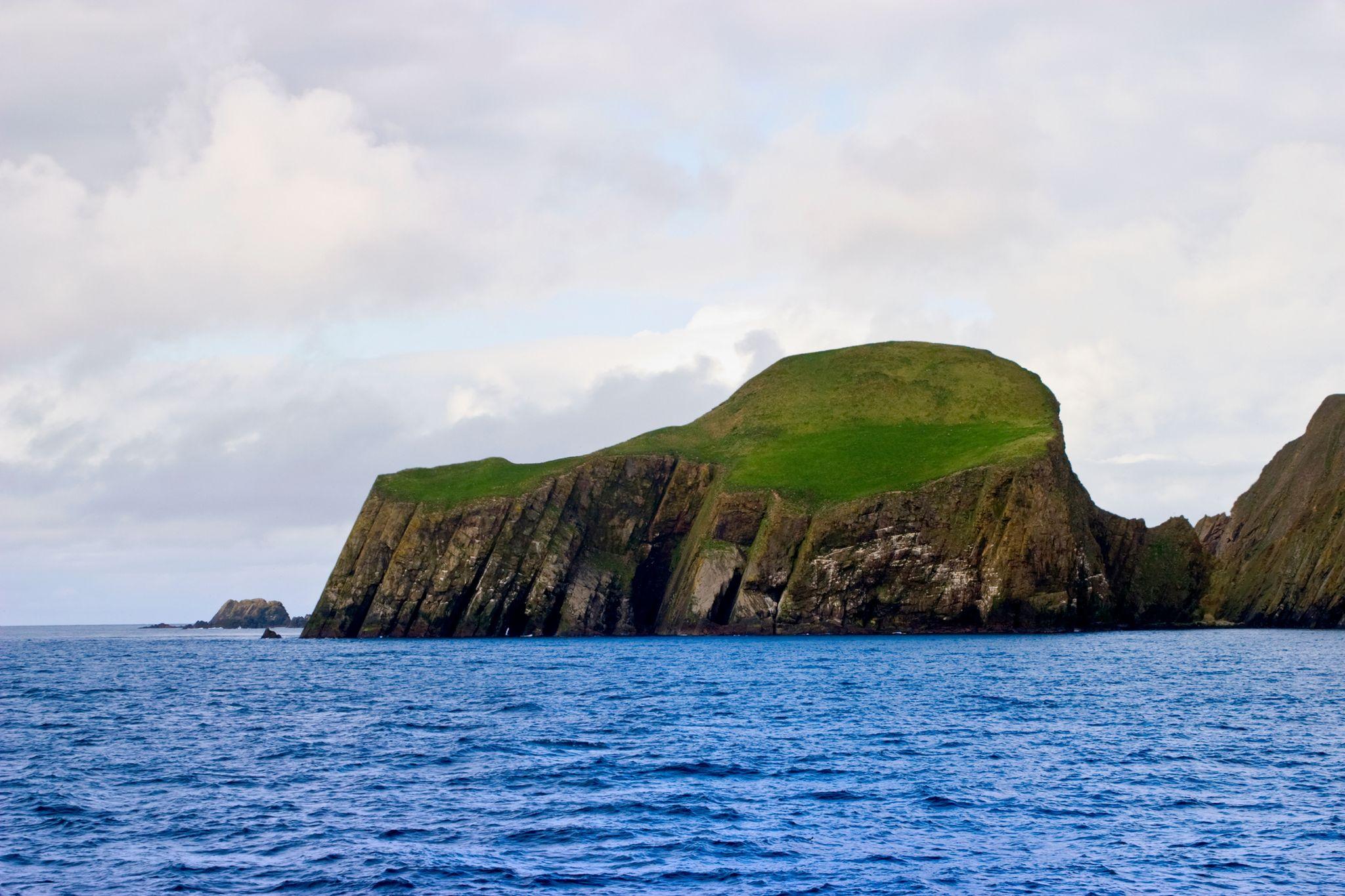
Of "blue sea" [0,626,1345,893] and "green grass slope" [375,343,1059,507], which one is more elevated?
"green grass slope" [375,343,1059,507]

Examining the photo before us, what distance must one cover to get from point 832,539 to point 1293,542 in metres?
61.2

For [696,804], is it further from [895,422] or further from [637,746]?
[895,422]

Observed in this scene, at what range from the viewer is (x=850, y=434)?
176125 mm

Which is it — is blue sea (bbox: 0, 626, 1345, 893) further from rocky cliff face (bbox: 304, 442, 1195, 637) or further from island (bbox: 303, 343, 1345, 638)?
island (bbox: 303, 343, 1345, 638)

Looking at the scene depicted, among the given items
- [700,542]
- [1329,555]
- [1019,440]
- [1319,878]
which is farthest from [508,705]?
[1329,555]

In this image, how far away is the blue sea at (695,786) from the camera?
2594 cm

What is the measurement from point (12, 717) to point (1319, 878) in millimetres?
60099

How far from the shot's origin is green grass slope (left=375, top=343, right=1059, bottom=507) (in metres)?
155

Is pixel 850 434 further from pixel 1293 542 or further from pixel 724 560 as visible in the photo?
pixel 1293 542

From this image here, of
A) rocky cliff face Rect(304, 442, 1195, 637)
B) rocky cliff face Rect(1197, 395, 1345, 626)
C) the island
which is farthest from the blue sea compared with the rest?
rocky cliff face Rect(1197, 395, 1345, 626)

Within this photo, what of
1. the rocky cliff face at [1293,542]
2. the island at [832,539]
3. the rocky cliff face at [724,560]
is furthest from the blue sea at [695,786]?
the rocky cliff face at [1293,542]

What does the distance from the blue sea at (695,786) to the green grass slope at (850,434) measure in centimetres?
7935

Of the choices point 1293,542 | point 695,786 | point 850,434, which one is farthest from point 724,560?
point 695,786

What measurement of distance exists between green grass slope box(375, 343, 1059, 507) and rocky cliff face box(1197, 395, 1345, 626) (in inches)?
1356
